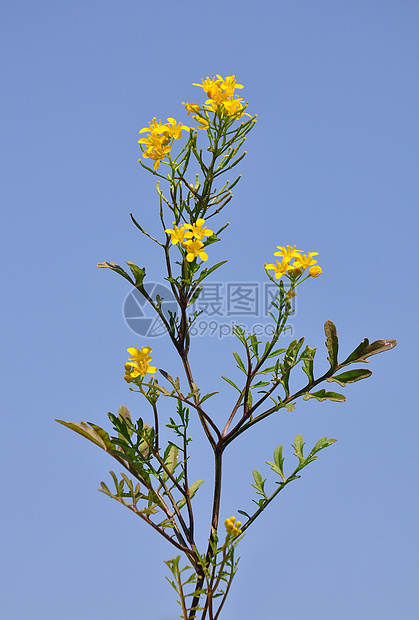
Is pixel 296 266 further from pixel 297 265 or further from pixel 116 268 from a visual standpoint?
pixel 116 268

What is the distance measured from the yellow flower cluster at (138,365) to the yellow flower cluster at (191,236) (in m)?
0.28

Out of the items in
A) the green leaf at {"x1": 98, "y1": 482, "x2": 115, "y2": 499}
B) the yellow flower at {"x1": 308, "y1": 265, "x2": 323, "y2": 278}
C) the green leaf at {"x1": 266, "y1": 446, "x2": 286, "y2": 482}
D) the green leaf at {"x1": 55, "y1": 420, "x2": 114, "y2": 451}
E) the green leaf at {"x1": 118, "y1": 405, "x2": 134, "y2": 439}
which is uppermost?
the yellow flower at {"x1": 308, "y1": 265, "x2": 323, "y2": 278}

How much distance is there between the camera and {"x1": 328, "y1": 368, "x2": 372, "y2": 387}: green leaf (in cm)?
145

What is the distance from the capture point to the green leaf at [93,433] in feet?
4.60

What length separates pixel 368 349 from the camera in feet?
4.85

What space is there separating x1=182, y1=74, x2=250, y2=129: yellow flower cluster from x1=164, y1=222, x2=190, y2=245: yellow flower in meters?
0.30

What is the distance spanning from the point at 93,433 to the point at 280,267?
626 millimetres

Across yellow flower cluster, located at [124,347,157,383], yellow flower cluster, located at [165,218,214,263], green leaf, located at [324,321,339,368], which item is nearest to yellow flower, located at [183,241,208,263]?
yellow flower cluster, located at [165,218,214,263]

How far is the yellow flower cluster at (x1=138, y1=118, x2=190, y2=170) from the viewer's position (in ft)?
5.12

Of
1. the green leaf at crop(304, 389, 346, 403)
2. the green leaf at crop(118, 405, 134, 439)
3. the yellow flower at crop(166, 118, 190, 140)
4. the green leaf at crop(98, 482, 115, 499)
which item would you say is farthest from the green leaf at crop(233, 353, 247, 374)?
the yellow flower at crop(166, 118, 190, 140)

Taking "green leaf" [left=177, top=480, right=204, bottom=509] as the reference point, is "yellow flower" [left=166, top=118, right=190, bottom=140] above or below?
above

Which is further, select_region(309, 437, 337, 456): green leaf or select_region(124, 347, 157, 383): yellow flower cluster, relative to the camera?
select_region(309, 437, 337, 456): green leaf

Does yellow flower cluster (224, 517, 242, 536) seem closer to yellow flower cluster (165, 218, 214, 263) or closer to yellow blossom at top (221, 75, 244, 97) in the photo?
yellow flower cluster (165, 218, 214, 263)

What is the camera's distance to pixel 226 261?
151cm
